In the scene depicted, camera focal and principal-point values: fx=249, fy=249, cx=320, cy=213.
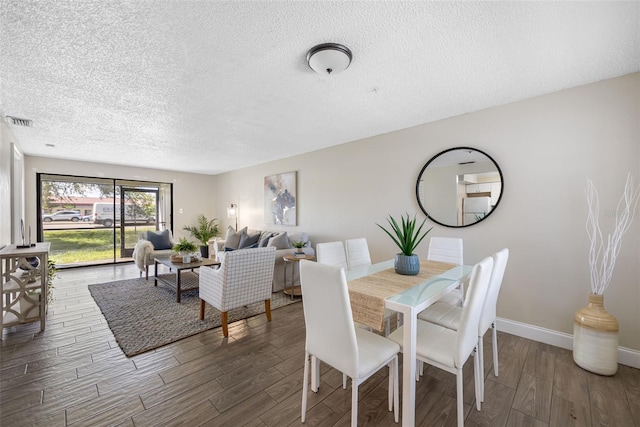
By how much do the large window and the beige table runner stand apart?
6787 millimetres

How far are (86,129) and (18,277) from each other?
2016 mm

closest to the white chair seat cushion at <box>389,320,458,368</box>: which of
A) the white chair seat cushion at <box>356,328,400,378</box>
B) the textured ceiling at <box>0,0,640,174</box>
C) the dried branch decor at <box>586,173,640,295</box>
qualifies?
the white chair seat cushion at <box>356,328,400,378</box>

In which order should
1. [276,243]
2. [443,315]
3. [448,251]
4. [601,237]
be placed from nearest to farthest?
[443,315]
[601,237]
[448,251]
[276,243]

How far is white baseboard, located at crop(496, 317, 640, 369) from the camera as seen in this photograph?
2.10m

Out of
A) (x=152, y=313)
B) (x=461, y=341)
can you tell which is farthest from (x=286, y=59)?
(x=152, y=313)

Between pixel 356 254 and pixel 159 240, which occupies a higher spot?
pixel 356 254

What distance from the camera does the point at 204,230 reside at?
687 cm

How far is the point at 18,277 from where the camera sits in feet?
8.79

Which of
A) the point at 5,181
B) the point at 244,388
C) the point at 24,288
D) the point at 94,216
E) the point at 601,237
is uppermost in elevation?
the point at 5,181

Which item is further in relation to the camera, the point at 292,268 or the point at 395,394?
the point at 292,268

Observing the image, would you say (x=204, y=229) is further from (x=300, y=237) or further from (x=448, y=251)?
(x=448, y=251)

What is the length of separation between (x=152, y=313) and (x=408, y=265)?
10.2 feet

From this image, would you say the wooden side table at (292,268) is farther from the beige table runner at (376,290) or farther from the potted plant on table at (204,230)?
the potted plant on table at (204,230)

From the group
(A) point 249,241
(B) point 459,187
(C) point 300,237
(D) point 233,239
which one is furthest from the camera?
(D) point 233,239
